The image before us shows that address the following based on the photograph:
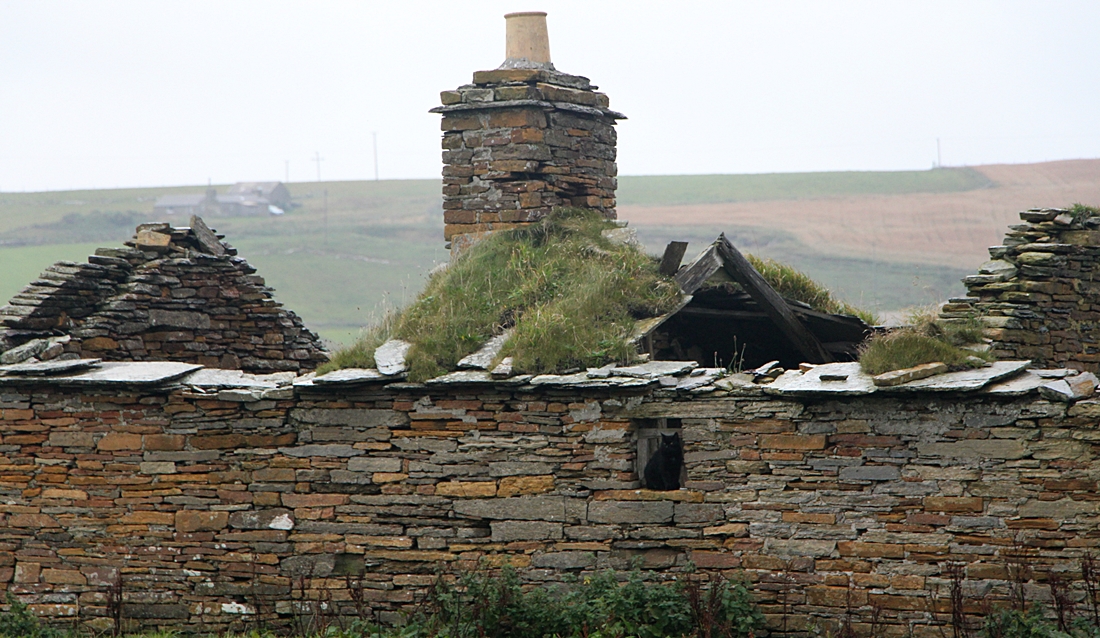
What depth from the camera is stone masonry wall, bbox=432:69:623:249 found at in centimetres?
1016

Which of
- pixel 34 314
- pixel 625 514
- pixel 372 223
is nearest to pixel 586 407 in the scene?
pixel 625 514

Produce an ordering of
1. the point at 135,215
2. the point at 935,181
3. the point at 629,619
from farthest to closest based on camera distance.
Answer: the point at 135,215
the point at 935,181
the point at 629,619

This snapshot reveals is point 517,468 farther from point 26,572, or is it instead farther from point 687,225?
point 687,225

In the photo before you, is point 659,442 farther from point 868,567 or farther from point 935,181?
point 935,181

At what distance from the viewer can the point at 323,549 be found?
8016 mm

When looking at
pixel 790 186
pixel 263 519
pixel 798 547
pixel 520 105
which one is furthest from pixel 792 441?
pixel 790 186

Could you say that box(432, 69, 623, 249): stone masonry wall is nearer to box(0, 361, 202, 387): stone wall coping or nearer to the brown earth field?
box(0, 361, 202, 387): stone wall coping

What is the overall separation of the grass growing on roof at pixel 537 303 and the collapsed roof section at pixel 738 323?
A: 468 millimetres

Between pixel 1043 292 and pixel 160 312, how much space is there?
7.42m

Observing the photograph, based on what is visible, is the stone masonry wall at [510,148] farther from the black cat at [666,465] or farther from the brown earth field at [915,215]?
the brown earth field at [915,215]

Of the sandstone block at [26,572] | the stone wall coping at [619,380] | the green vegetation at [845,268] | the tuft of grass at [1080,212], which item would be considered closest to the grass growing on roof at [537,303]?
the stone wall coping at [619,380]

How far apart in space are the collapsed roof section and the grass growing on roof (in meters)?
0.47

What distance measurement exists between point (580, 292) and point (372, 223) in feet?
195

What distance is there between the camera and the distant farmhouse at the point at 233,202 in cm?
6769
